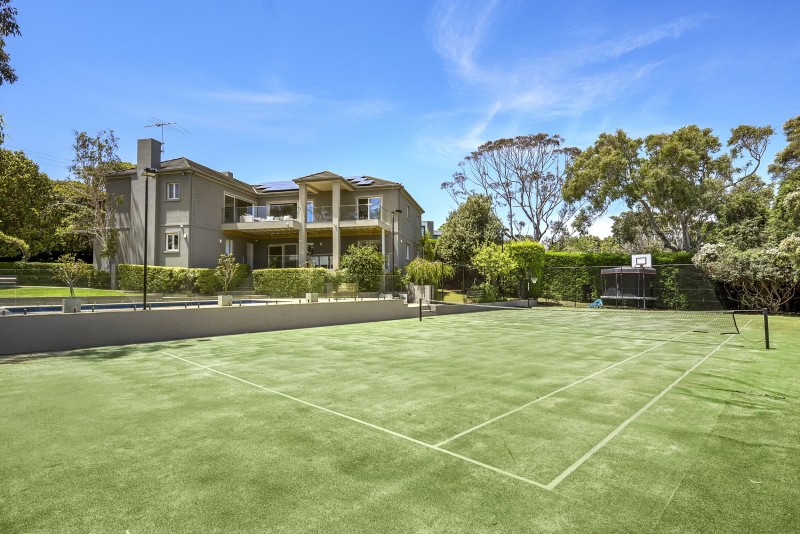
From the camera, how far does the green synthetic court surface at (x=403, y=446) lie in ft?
9.73

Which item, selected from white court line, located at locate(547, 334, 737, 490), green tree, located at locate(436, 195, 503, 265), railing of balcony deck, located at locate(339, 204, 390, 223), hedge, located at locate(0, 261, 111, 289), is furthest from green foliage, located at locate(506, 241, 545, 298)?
hedge, located at locate(0, 261, 111, 289)

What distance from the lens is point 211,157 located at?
30.4m

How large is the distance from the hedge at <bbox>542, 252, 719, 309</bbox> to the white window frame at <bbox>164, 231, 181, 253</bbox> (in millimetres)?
25277

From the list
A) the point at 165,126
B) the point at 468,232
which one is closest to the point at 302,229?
the point at 165,126

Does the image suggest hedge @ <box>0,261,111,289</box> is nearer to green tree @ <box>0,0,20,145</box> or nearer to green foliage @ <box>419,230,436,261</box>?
green tree @ <box>0,0,20,145</box>

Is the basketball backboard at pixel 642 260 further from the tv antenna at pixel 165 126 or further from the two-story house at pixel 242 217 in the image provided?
the tv antenna at pixel 165 126

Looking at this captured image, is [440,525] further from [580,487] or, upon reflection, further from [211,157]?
[211,157]

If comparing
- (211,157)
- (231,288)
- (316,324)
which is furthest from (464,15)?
(211,157)

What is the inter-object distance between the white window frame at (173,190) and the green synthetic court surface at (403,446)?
2018 cm

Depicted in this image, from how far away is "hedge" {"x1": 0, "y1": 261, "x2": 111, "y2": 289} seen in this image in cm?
2194

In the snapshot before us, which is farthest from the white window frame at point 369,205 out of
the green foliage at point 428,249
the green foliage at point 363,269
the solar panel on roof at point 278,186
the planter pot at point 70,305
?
the planter pot at point 70,305

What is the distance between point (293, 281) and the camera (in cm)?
2516

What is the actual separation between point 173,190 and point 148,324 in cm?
1711

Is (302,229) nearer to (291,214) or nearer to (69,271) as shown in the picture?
Answer: (291,214)
